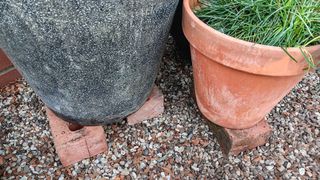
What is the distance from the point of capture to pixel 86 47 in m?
0.96

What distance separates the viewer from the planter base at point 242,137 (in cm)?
143

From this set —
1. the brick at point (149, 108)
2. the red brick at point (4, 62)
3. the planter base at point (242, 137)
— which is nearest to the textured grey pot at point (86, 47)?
the brick at point (149, 108)

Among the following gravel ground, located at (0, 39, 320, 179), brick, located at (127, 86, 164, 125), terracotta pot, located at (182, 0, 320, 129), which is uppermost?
terracotta pot, located at (182, 0, 320, 129)

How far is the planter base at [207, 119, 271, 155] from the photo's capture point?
143cm

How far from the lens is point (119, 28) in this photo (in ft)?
3.05

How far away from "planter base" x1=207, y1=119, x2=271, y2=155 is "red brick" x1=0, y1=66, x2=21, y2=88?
46.4 inches

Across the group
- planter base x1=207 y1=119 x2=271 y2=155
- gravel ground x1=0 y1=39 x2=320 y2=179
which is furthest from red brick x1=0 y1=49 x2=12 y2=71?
planter base x1=207 y1=119 x2=271 y2=155

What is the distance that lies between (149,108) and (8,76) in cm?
86

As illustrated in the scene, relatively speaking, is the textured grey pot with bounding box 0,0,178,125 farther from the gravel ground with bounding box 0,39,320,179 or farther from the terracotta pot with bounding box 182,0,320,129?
the gravel ground with bounding box 0,39,320,179

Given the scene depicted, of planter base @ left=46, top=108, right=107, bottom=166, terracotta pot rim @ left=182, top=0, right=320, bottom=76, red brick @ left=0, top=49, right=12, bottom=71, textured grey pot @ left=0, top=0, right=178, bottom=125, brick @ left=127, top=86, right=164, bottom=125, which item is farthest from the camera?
red brick @ left=0, top=49, right=12, bottom=71

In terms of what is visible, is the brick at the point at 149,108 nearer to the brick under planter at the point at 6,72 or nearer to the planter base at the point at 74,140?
the planter base at the point at 74,140

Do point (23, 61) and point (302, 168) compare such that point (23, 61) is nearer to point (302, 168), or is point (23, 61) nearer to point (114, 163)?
point (114, 163)

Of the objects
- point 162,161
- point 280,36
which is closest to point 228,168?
point 162,161

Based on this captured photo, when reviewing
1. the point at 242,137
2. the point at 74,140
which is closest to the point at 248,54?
the point at 242,137
